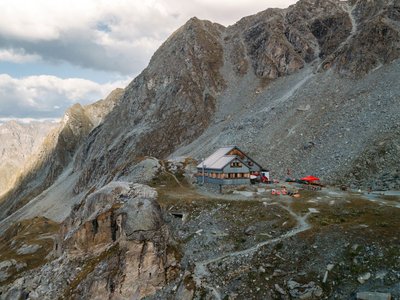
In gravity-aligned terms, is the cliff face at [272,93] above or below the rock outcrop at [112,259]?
above

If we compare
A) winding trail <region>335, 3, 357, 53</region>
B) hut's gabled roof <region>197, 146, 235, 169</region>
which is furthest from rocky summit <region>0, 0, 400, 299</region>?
hut's gabled roof <region>197, 146, 235, 169</region>

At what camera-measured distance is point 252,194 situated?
68188 millimetres

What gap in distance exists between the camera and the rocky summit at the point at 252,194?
145ft

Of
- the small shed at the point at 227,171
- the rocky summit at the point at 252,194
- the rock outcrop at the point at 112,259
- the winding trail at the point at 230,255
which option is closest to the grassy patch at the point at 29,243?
the rocky summit at the point at 252,194

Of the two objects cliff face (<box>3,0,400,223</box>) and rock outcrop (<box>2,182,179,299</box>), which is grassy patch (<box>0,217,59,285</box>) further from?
cliff face (<box>3,0,400,223</box>)

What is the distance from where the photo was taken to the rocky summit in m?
44.2

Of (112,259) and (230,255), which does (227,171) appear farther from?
(112,259)

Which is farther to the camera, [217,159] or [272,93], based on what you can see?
[272,93]

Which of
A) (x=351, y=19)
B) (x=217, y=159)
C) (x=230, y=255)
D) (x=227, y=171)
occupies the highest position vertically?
(x=351, y=19)

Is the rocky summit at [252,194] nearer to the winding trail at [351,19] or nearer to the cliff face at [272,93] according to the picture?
the cliff face at [272,93]

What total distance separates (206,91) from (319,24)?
204ft

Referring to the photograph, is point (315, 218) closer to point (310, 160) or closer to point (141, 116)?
point (310, 160)

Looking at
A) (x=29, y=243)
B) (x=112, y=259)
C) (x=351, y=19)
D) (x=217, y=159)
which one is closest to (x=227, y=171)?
(x=217, y=159)

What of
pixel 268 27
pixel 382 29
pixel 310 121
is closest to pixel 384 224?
pixel 310 121
